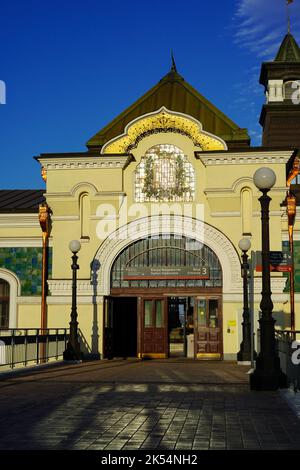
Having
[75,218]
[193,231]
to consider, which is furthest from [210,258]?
[75,218]

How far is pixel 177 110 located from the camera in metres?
27.7

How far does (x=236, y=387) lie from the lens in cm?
1308

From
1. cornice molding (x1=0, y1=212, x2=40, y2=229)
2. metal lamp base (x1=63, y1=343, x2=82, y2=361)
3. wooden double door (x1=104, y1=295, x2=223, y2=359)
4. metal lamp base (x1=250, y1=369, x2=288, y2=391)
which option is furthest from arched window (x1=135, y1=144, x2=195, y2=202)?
metal lamp base (x1=250, y1=369, x2=288, y2=391)

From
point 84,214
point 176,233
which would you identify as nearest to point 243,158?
point 176,233

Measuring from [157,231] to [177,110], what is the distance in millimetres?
5921

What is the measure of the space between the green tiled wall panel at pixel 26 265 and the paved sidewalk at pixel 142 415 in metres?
11.7

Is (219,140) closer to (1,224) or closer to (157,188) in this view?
(157,188)

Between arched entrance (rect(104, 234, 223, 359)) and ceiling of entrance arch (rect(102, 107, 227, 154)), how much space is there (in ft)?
12.4

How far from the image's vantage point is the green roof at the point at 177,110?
26234 mm

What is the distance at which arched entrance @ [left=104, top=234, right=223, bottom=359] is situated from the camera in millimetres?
24641

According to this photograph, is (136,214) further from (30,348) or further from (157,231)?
(30,348)

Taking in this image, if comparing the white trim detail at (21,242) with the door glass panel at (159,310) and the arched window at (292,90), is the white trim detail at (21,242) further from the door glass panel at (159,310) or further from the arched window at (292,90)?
the arched window at (292,90)

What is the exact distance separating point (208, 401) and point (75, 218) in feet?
51.7

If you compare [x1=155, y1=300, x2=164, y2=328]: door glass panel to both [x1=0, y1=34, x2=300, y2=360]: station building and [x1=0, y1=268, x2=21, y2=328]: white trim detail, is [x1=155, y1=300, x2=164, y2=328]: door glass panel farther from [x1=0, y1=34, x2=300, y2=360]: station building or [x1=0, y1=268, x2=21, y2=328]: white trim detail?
[x1=0, y1=268, x2=21, y2=328]: white trim detail
